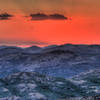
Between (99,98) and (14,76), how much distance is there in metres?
98.0

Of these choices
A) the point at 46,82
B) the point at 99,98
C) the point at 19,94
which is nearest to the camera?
the point at 99,98

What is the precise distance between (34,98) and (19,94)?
41.6 feet

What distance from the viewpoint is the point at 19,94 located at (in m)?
133

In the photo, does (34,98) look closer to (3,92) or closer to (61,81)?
(3,92)

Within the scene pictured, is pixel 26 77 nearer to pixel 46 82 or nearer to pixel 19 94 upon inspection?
pixel 46 82

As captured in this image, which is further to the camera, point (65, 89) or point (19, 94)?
point (65, 89)

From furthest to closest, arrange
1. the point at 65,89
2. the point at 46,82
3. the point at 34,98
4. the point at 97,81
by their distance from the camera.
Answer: the point at 97,81 → the point at 46,82 → the point at 65,89 → the point at 34,98

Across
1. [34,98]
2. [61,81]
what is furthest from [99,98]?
[61,81]

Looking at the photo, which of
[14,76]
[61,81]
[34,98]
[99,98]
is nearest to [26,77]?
[14,76]

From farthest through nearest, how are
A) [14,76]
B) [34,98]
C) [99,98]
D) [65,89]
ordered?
[14,76], [65,89], [34,98], [99,98]

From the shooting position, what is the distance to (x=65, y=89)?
6053 inches

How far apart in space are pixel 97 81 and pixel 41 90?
62.6 m

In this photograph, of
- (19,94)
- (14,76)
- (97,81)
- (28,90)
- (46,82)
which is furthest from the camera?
(97,81)

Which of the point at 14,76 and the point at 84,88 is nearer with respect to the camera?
the point at 84,88
